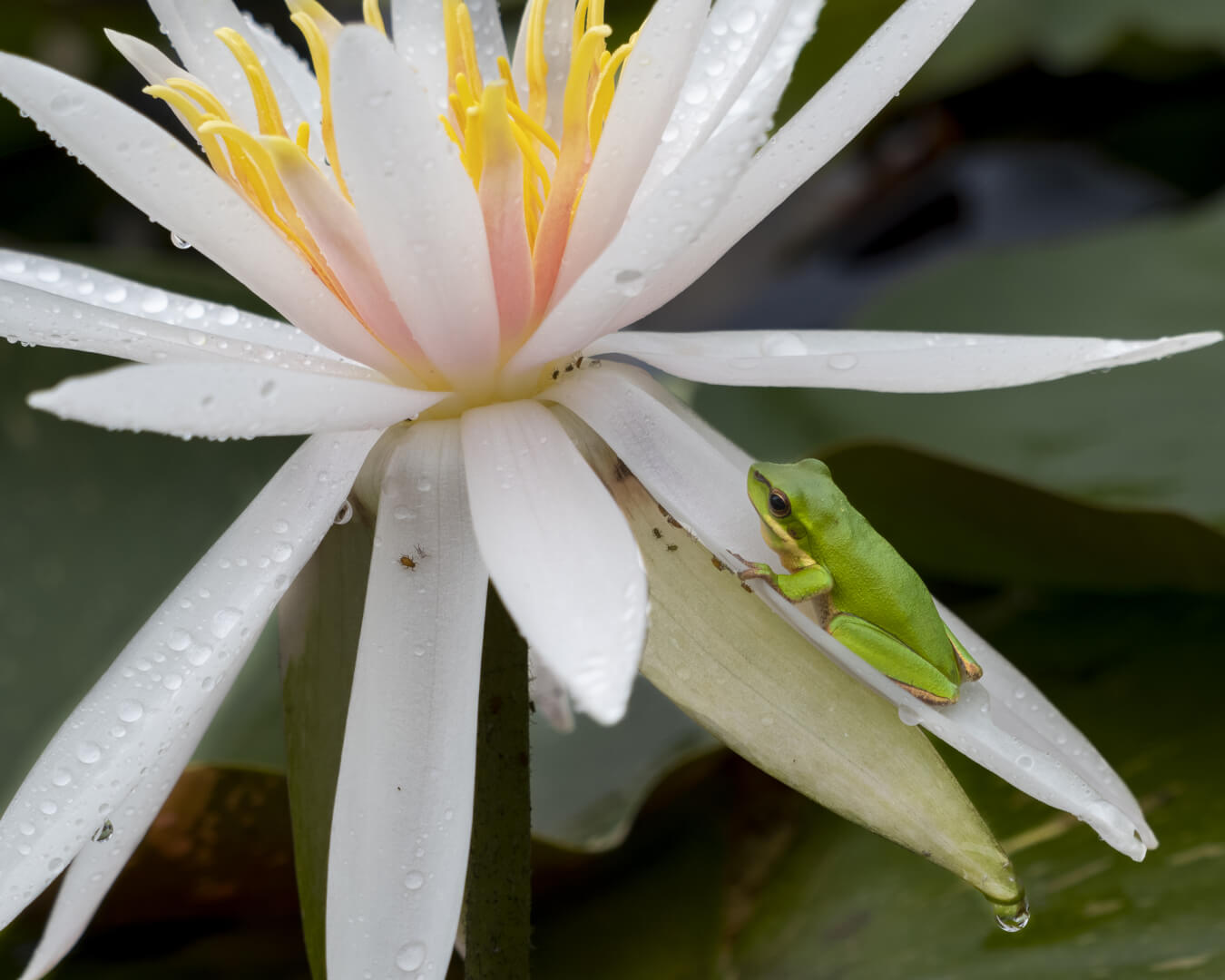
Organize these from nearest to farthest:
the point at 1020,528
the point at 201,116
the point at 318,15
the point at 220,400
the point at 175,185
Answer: the point at 220,400 < the point at 175,185 < the point at 201,116 < the point at 318,15 < the point at 1020,528

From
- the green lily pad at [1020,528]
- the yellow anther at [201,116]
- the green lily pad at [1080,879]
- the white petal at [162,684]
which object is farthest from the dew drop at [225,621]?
the green lily pad at [1020,528]

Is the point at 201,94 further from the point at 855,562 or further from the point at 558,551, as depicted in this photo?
the point at 855,562

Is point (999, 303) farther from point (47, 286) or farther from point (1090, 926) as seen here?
point (47, 286)

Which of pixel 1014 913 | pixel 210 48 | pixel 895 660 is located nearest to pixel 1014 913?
pixel 1014 913

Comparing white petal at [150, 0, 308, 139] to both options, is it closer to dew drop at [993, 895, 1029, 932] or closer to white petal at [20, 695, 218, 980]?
white petal at [20, 695, 218, 980]

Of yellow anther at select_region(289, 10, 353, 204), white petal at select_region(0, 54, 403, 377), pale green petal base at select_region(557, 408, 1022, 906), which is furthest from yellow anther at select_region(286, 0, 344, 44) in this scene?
pale green petal base at select_region(557, 408, 1022, 906)

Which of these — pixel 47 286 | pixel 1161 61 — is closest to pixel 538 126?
pixel 47 286

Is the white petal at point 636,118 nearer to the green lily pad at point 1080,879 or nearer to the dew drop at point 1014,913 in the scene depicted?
the dew drop at point 1014,913
